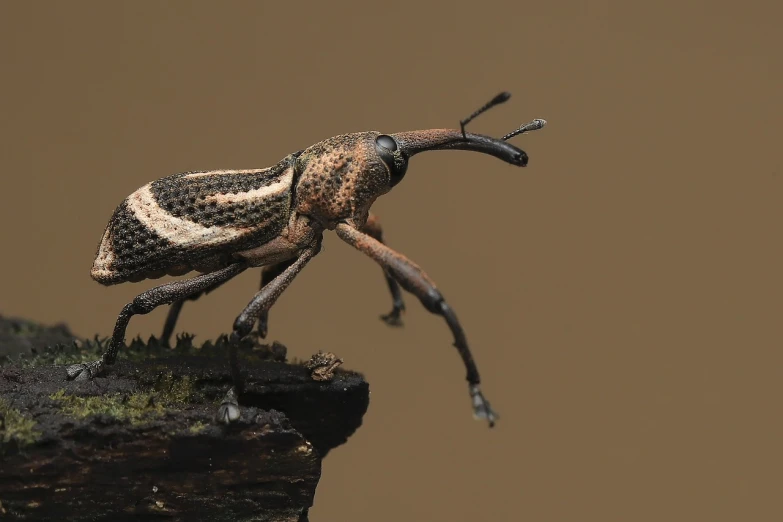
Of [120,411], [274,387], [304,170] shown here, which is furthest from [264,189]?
[120,411]

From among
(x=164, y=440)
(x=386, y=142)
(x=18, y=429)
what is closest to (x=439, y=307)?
(x=386, y=142)

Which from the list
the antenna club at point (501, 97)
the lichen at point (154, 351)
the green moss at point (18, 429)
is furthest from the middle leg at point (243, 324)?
the antenna club at point (501, 97)

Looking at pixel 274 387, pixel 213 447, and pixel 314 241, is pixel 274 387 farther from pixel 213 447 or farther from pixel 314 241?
pixel 314 241

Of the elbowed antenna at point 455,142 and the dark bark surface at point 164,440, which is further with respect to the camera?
the elbowed antenna at point 455,142

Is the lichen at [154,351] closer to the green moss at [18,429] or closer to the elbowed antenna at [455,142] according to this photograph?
the green moss at [18,429]

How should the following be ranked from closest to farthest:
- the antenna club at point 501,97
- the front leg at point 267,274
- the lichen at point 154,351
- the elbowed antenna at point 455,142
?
the antenna club at point 501,97, the elbowed antenna at point 455,142, the lichen at point 154,351, the front leg at point 267,274

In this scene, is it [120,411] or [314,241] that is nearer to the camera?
[120,411]
